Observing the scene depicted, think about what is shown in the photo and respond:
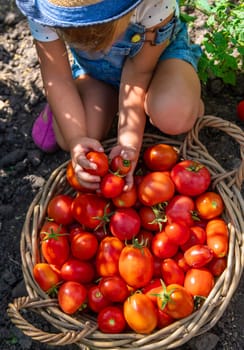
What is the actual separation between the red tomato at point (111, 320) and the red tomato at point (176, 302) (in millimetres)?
141

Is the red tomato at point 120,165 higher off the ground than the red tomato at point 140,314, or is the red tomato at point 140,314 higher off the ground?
the red tomato at point 120,165

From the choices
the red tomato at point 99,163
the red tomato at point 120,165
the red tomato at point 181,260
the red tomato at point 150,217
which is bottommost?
the red tomato at point 181,260

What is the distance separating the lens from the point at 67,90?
220cm

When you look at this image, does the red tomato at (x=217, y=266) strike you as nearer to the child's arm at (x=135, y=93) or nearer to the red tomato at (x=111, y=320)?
the red tomato at (x=111, y=320)

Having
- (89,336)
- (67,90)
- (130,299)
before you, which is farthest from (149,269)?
(67,90)

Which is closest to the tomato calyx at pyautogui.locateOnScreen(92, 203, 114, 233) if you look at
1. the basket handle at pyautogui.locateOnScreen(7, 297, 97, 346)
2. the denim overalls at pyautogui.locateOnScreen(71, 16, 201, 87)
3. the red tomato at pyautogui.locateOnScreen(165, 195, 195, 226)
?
the red tomato at pyautogui.locateOnScreen(165, 195, 195, 226)

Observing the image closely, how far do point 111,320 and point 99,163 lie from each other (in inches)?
21.1

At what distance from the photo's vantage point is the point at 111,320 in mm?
1788

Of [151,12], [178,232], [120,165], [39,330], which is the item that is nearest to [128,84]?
[151,12]

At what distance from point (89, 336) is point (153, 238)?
42 centimetres

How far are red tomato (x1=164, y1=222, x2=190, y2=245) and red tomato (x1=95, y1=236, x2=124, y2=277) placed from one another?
0.18 m

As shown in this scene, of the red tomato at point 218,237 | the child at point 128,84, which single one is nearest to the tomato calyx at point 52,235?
the child at point 128,84

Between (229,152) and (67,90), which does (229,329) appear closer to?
(229,152)

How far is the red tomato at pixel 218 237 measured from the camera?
187 cm
